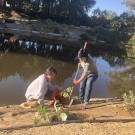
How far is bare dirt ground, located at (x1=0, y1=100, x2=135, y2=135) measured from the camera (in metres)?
7.70

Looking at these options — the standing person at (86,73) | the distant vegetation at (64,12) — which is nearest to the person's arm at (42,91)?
the standing person at (86,73)

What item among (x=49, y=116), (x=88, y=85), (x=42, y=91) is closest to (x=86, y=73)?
(x=88, y=85)

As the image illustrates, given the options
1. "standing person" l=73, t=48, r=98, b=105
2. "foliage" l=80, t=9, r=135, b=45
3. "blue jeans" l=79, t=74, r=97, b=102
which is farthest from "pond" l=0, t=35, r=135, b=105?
"foliage" l=80, t=9, r=135, b=45

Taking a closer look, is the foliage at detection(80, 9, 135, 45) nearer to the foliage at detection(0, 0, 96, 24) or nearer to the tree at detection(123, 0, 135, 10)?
the foliage at detection(0, 0, 96, 24)

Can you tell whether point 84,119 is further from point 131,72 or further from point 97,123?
point 131,72

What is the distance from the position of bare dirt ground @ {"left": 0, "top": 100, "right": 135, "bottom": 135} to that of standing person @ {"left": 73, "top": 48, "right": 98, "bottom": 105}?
0.58 meters

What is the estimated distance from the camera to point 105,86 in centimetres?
1789

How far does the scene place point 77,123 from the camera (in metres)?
8.34

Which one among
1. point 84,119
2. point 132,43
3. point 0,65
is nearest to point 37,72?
point 0,65

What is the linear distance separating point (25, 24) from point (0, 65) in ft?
101

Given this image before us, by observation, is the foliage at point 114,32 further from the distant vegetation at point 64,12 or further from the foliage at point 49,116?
the foliage at point 49,116

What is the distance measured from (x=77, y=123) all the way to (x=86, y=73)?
2.34 m

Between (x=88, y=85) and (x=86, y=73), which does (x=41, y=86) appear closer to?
(x=86, y=73)

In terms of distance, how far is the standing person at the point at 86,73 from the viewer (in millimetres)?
10359
